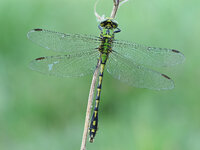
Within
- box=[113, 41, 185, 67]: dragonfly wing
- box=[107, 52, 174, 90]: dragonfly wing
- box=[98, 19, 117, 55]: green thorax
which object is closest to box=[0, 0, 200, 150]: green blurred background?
box=[107, 52, 174, 90]: dragonfly wing

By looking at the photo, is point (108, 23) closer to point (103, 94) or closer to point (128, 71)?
point (128, 71)

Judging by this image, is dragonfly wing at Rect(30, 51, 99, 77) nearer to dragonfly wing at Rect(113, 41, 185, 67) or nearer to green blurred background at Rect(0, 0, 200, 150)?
dragonfly wing at Rect(113, 41, 185, 67)

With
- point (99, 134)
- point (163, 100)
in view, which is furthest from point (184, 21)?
point (99, 134)

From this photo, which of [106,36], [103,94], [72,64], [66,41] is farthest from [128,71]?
[103,94]

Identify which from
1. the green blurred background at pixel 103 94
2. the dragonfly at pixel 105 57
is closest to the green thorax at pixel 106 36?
the dragonfly at pixel 105 57

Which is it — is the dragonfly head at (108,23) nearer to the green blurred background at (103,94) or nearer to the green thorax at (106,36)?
the green thorax at (106,36)

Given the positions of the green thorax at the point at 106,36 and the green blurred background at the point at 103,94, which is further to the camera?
the green blurred background at the point at 103,94
